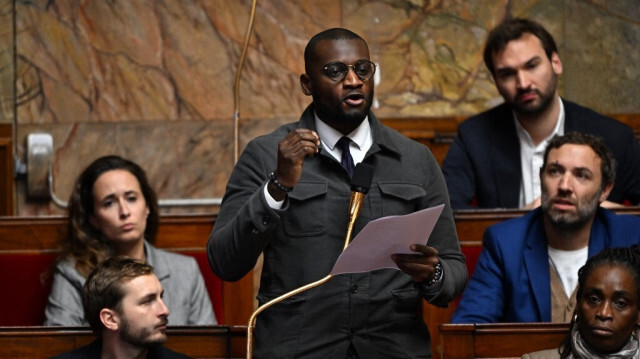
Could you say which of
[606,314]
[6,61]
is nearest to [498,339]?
[606,314]

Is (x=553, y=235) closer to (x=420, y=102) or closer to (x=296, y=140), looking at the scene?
(x=296, y=140)

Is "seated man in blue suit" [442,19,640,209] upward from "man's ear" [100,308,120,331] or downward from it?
upward

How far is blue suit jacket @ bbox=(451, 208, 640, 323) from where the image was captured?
10.1 feet

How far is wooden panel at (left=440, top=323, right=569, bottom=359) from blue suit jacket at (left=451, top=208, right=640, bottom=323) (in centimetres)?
39

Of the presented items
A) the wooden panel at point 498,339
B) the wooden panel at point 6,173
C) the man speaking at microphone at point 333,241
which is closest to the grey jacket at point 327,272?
the man speaking at microphone at point 333,241

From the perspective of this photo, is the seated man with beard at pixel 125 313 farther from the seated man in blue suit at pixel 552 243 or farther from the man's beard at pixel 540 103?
the man's beard at pixel 540 103

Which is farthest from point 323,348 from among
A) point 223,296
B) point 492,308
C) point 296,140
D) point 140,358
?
point 223,296

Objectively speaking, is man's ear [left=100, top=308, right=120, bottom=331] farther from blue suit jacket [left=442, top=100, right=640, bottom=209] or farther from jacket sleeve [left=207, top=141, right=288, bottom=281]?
blue suit jacket [left=442, top=100, right=640, bottom=209]

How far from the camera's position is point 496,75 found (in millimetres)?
3742

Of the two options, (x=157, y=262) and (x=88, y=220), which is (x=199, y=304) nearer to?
(x=157, y=262)

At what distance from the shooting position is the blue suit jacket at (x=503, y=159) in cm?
366

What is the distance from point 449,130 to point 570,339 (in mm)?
2114

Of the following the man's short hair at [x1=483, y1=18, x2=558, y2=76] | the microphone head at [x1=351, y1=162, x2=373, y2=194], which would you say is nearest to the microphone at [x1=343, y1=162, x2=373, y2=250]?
the microphone head at [x1=351, y1=162, x2=373, y2=194]

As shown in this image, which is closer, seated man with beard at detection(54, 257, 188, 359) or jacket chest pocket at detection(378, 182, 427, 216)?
jacket chest pocket at detection(378, 182, 427, 216)
